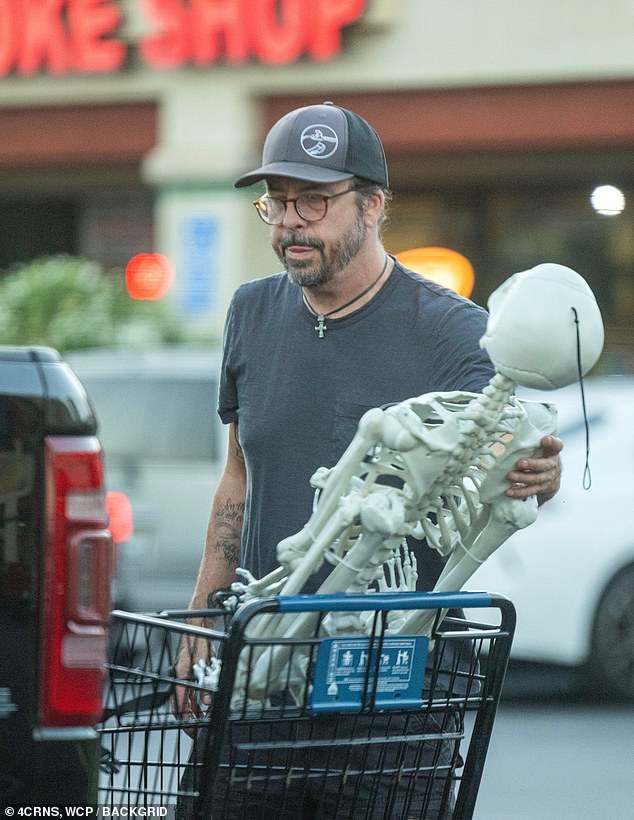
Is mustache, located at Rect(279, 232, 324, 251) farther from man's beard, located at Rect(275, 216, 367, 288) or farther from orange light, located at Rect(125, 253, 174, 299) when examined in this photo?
orange light, located at Rect(125, 253, 174, 299)

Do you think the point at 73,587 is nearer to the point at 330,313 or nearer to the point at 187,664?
the point at 187,664

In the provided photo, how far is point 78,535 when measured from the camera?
301cm

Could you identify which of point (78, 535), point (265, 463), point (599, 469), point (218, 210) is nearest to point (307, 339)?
point (265, 463)

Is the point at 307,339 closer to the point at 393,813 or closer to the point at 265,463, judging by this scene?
the point at 265,463

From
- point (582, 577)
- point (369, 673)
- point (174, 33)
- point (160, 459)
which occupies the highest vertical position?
point (174, 33)

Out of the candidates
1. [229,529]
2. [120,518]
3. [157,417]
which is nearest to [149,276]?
[157,417]

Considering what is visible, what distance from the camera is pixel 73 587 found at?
118 inches

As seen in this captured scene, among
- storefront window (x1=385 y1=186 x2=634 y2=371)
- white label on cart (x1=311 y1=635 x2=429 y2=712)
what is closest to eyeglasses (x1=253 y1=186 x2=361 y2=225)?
white label on cart (x1=311 y1=635 x2=429 y2=712)

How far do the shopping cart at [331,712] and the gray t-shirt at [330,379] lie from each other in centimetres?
40

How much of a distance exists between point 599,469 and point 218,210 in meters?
8.08

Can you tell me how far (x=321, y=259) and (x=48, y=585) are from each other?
2.84 feet

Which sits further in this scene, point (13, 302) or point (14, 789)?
point (13, 302)

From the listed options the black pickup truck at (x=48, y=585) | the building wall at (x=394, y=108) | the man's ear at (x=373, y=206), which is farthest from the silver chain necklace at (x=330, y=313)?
the building wall at (x=394, y=108)

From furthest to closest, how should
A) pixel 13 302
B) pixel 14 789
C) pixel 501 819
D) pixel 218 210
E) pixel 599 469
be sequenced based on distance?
pixel 218 210 → pixel 13 302 → pixel 599 469 → pixel 501 819 → pixel 14 789
